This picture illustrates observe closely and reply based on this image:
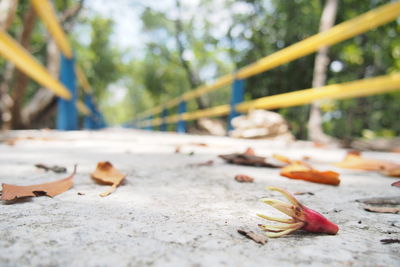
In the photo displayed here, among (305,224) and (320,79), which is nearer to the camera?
(305,224)

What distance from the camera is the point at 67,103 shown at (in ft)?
10.6

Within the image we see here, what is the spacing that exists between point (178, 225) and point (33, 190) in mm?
338

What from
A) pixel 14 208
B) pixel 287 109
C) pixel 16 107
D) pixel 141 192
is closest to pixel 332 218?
pixel 141 192

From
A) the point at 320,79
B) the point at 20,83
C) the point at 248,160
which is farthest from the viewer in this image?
the point at 20,83

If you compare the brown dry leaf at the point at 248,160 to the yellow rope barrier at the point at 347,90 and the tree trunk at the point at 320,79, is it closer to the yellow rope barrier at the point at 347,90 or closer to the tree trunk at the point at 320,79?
the yellow rope barrier at the point at 347,90

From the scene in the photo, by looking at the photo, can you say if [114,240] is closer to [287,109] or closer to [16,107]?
[16,107]

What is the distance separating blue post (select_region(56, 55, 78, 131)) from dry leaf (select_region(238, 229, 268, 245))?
300 centimetres

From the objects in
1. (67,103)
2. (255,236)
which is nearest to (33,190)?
(255,236)

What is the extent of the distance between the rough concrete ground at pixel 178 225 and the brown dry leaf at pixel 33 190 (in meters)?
0.02

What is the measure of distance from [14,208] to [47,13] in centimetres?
208

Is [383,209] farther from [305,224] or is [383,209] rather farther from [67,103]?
[67,103]

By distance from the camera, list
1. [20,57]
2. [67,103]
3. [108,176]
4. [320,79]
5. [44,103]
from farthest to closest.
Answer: [44,103] < [67,103] < [320,79] < [20,57] < [108,176]

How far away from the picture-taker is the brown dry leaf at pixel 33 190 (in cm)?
63

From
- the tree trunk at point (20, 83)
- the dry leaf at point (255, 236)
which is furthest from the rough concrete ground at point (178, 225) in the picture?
the tree trunk at point (20, 83)
